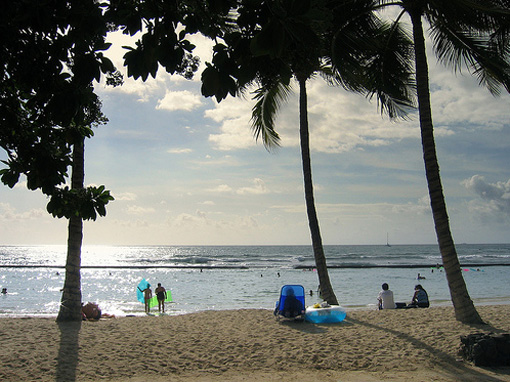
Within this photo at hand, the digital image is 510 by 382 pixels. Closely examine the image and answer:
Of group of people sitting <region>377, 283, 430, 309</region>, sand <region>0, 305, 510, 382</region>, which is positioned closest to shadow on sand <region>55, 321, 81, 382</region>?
sand <region>0, 305, 510, 382</region>

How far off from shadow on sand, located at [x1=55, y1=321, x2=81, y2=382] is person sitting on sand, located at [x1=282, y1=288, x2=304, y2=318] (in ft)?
15.7

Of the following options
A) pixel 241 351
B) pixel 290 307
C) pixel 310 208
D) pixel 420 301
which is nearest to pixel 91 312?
pixel 290 307

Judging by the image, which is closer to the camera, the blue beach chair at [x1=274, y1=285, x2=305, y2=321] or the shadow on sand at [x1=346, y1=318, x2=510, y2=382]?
the shadow on sand at [x1=346, y1=318, x2=510, y2=382]

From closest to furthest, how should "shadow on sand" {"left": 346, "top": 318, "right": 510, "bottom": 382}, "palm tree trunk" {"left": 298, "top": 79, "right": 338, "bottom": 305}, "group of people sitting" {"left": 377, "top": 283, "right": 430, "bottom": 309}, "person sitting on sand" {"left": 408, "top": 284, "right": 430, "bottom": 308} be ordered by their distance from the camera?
1. "shadow on sand" {"left": 346, "top": 318, "right": 510, "bottom": 382}
2. "palm tree trunk" {"left": 298, "top": 79, "right": 338, "bottom": 305}
3. "group of people sitting" {"left": 377, "top": 283, "right": 430, "bottom": 309}
4. "person sitting on sand" {"left": 408, "top": 284, "right": 430, "bottom": 308}

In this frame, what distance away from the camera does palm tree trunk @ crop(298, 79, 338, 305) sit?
1261cm

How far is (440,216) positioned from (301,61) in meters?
7.75

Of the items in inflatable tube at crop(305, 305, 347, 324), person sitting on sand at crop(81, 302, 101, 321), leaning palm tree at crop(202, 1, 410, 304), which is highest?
leaning palm tree at crop(202, 1, 410, 304)

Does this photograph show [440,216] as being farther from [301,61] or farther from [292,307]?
[301,61]

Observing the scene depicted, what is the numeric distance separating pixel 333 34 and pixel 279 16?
9.69 metres

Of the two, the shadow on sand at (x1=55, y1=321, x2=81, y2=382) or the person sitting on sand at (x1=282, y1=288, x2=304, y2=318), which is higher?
the person sitting on sand at (x1=282, y1=288, x2=304, y2=318)

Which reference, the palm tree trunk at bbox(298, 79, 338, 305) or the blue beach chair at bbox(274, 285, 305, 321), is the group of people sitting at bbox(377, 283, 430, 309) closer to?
the palm tree trunk at bbox(298, 79, 338, 305)

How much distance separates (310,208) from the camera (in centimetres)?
1282

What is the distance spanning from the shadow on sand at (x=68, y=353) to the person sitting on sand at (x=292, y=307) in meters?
4.77

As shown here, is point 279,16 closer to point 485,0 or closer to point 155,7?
point 155,7
